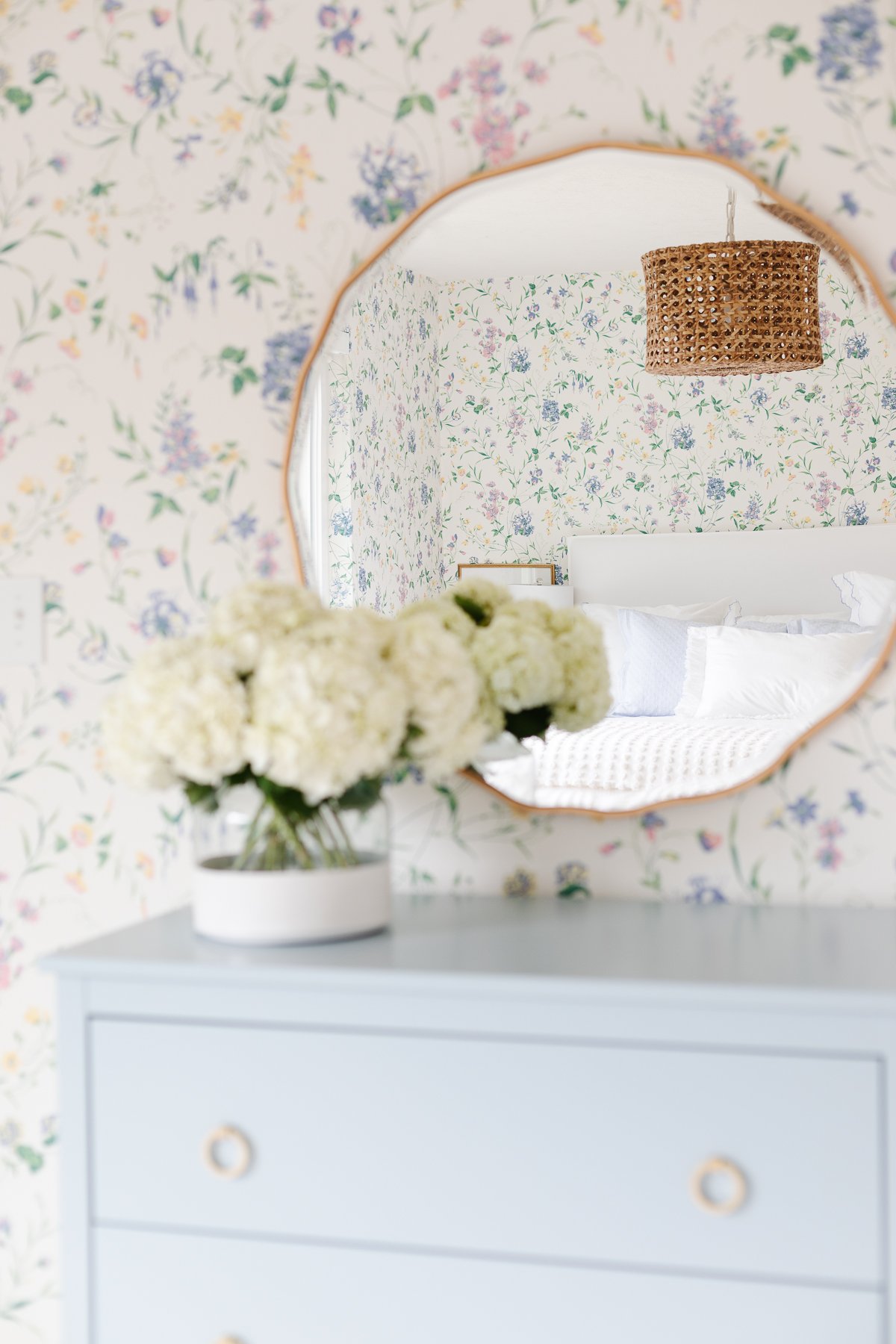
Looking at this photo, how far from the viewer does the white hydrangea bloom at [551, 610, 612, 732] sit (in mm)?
1464

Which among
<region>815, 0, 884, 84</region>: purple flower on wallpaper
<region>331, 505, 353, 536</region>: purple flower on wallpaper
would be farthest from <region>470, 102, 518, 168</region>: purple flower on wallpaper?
<region>331, 505, 353, 536</region>: purple flower on wallpaper

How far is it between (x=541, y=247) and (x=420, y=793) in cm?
74

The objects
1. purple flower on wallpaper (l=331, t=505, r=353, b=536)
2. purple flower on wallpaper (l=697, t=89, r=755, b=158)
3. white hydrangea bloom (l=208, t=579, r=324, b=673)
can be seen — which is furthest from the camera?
purple flower on wallpaper (l=331, t=505, r=353, b=536)

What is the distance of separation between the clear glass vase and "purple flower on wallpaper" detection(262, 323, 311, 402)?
554mm

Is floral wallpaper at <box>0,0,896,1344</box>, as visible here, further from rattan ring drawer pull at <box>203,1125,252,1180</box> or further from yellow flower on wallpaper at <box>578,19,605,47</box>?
rattan ring drawer pull at <box>203,1125,252,1180</box>

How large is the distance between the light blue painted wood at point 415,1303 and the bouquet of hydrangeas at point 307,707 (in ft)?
1.28

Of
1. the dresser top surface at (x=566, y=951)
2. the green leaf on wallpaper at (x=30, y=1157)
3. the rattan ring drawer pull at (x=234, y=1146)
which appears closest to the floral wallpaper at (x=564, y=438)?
the dresser top surface at (x=566, y=951)

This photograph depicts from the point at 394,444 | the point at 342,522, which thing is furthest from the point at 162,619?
the point at 394,444

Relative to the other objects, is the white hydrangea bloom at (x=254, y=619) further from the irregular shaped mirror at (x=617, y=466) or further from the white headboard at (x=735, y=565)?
the white headboard at (x=735, y=565)

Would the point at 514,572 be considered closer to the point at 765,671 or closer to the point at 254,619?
the point at 765,671

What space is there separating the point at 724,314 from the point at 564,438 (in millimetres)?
276

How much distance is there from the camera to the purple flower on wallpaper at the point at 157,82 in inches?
64.7

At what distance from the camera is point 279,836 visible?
134 centimetres

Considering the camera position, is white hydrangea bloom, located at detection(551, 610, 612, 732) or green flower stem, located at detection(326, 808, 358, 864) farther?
white hydrangea bloom, located at detection(551, 610, 612, 732)
